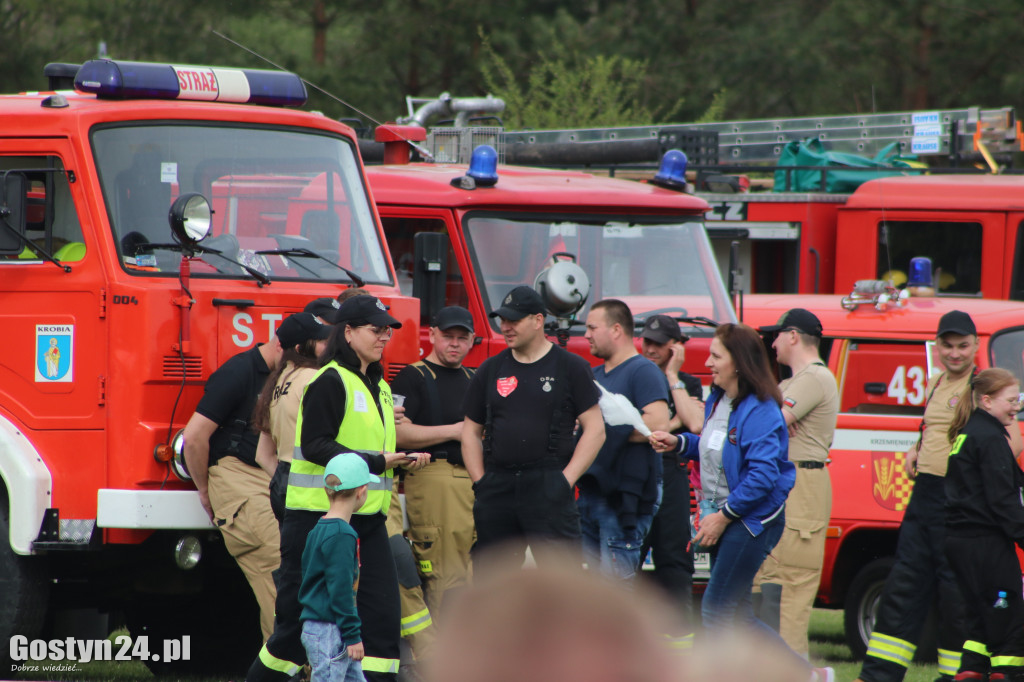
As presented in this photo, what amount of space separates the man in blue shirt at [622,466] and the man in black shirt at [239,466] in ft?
5.36

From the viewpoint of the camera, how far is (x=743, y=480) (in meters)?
6.17

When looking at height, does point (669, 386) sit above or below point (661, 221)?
below

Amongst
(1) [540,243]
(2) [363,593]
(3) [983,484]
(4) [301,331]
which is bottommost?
(2) [363,593]

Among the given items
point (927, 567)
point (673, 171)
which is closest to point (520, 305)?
point (927, 567)

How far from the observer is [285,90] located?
24.3ft

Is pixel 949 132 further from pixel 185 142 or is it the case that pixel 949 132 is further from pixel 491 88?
A: pixel 491 88

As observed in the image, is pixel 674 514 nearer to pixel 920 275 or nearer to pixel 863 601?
pixel 863 601

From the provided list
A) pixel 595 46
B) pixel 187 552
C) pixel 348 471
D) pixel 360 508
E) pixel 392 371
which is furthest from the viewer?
pixel 595 46

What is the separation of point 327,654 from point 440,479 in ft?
6.25

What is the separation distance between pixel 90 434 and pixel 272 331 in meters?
1.00

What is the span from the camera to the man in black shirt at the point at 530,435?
6.23m

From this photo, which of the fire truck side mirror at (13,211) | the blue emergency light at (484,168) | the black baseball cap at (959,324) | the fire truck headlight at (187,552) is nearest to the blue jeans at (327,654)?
the fire truck headlight at (187,552)

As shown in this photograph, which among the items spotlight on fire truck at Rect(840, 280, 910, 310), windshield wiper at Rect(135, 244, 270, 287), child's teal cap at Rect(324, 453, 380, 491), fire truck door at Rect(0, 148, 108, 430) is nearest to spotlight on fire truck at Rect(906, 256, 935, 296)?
spotlight on fire truck at Rect(840, 280, 910, 310)

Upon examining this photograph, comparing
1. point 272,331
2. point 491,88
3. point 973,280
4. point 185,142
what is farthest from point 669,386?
point 491,88
